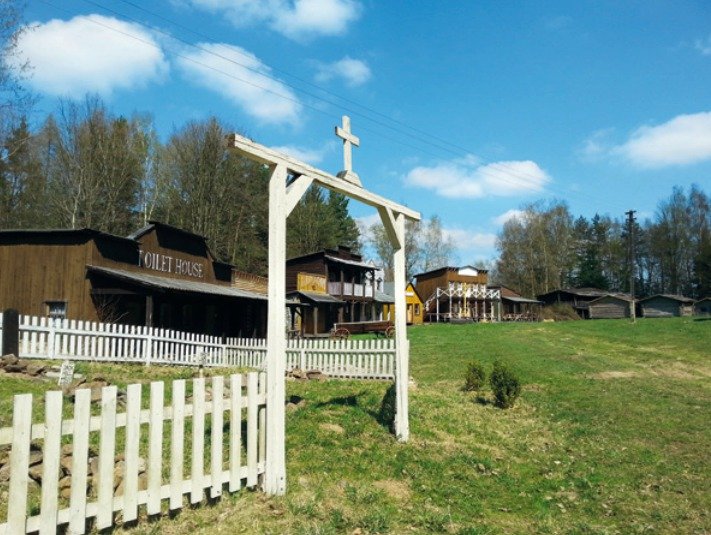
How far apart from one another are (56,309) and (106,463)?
22.1 metres

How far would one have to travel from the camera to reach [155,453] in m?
4.38

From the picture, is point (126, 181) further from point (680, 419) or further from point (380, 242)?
point (680, 419)

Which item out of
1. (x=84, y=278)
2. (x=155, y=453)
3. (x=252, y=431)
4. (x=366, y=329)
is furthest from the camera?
(x=366, y=329)

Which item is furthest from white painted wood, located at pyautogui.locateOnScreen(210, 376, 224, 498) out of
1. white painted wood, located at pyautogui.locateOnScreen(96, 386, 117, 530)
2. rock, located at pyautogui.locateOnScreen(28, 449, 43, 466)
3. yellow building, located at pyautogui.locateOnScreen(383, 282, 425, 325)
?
yellow building, located at pyautogui.locateOnScreen(383, 282, 425, 325)

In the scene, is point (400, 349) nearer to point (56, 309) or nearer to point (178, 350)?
point (178, 350)

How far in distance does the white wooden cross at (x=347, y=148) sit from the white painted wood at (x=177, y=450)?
382cm

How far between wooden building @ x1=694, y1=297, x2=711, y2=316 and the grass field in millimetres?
54559

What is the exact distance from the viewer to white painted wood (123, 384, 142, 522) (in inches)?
164

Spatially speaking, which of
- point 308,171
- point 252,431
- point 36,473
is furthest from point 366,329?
point 36,473

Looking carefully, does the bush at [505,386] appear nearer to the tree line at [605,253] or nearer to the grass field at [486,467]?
the grass field at [486,467]

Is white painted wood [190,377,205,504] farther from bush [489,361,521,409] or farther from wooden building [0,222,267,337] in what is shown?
wooden building [0,222,267,337]

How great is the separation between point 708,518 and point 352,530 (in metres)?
3.91

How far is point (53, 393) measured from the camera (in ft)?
12.2

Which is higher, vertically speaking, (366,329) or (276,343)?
(276,343)
